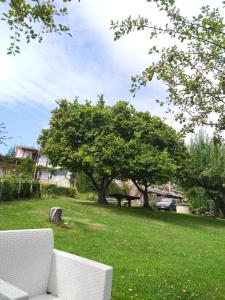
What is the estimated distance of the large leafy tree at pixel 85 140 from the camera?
24.2 metres

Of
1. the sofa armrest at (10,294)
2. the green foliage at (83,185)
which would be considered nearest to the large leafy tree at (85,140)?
the green foliage at (83,185)

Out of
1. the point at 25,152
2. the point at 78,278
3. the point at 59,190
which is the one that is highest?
the point at 25,152

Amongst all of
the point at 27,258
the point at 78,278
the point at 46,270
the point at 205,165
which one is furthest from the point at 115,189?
the point at 27,258

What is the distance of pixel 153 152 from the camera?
24984 millimetres

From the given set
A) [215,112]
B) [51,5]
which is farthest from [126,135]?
[51,5]

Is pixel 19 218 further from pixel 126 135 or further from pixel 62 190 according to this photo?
pixel 62 190

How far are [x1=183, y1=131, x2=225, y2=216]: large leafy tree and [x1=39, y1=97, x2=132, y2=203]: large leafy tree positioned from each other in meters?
6.23

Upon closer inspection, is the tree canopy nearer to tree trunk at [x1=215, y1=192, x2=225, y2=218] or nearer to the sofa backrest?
tree trunk at [x1=215, y1=192, x2=225, y2=218]

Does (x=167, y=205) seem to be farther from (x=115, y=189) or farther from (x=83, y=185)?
(x=83, y=185)

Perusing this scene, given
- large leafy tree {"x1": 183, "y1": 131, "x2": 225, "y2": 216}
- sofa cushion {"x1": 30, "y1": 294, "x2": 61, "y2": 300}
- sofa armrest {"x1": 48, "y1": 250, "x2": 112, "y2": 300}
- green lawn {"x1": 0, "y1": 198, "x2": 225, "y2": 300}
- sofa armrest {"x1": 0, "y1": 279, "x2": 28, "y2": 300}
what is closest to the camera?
sofa armrest {"x1": 0, "y1": 279, "x2": 28, "y2": 300}

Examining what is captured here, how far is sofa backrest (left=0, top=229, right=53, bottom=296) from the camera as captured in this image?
381cm

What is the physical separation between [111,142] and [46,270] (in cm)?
2017

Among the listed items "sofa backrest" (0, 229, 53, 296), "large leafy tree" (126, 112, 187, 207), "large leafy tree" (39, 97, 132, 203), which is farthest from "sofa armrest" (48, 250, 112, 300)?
"large leafy tree" (39, 97, 132, 203)

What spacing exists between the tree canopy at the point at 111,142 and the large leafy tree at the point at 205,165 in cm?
188
